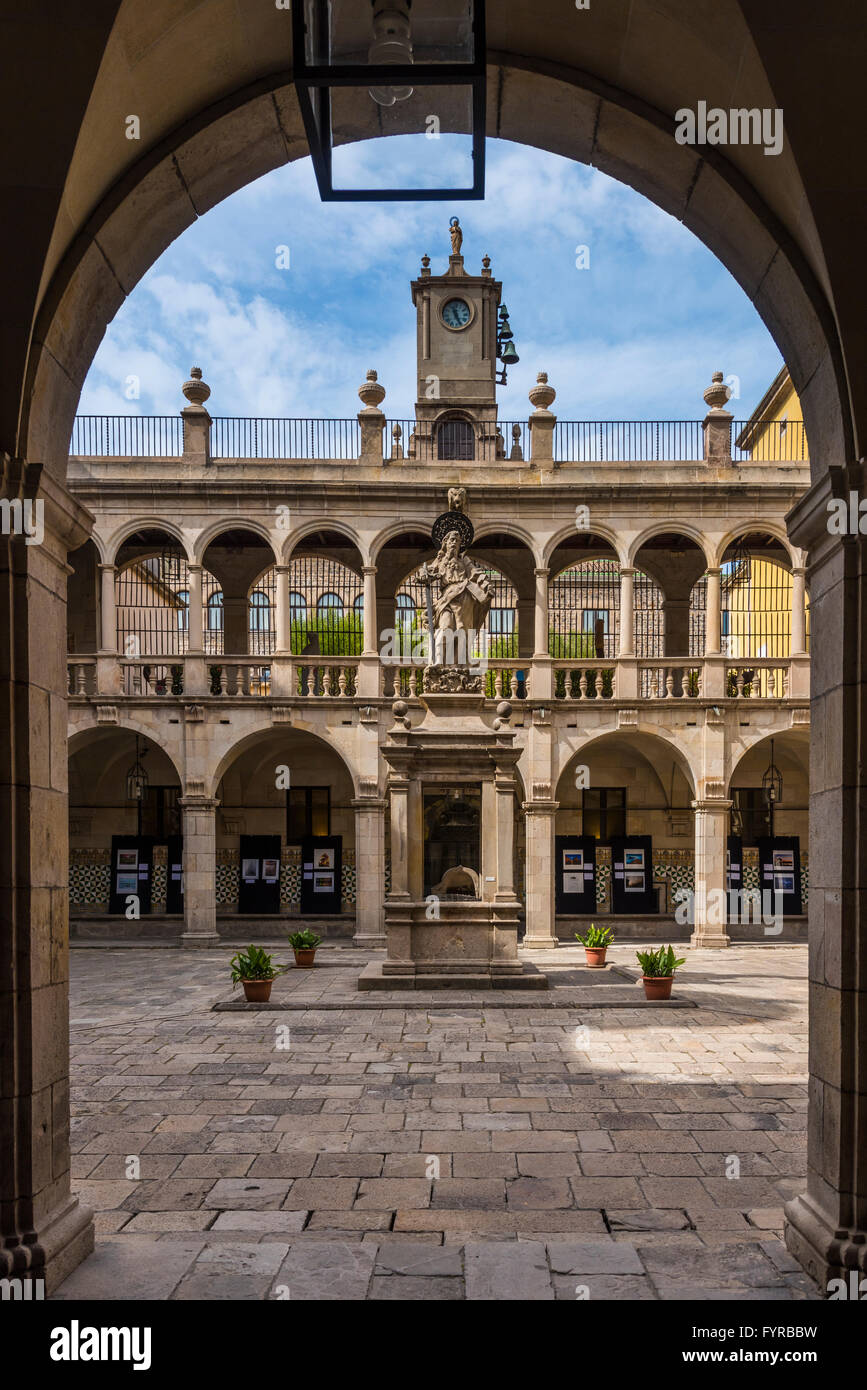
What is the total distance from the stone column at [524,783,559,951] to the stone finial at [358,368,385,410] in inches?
339

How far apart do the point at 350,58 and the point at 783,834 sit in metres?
21.4

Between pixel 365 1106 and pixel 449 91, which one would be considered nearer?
pixel 449 91

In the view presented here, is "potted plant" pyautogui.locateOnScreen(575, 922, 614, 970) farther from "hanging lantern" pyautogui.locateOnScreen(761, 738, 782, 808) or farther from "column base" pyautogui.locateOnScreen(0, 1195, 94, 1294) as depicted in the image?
"column base" pyautogui.locateOnScreen(0, 1195, 94, 1294)

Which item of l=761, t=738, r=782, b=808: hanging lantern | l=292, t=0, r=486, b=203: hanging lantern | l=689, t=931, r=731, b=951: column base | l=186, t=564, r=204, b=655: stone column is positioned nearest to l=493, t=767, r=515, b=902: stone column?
l=689, t=931, r=731, b=951: column base

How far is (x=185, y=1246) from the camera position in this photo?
16.3 ft

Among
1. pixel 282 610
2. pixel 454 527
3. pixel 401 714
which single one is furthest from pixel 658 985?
pixel 282 610

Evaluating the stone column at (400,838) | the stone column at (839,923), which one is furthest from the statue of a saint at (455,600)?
the stone column at (839,923)

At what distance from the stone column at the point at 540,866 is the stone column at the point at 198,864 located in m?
6.17

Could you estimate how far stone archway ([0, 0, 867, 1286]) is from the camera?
4.12m

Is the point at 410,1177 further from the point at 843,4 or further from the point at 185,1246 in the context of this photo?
the point at 843,4

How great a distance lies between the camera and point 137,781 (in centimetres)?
2231

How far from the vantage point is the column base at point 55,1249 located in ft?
13.5

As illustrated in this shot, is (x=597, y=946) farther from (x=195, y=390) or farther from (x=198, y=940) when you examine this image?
(x=195, y=390)
